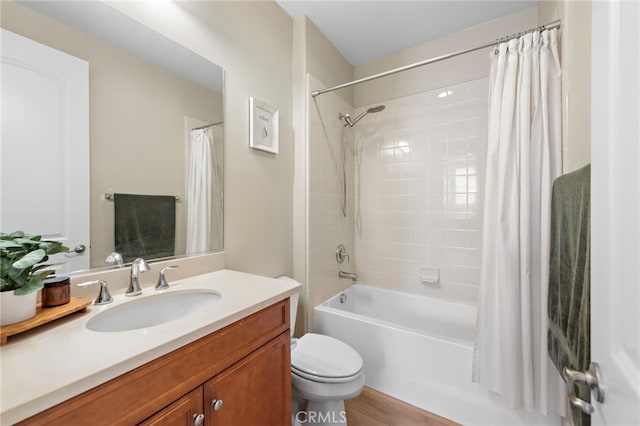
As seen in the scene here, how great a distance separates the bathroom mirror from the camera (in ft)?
2.98

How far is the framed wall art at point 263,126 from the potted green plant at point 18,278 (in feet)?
3.57

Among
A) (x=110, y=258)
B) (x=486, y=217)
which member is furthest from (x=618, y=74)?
(x=110, y=258)

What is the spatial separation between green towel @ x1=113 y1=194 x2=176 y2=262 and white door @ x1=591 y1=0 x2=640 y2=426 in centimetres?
138

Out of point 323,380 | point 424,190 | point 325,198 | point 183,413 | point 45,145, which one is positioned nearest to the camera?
point 183,413

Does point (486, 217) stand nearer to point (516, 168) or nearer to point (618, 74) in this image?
point (516, 168)

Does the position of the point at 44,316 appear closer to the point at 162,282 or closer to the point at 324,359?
the point at 162,282

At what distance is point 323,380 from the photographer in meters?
1.27

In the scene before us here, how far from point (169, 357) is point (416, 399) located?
5.18 ft

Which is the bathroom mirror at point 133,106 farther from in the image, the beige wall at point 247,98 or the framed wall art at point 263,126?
the framed wall art at point 263,126

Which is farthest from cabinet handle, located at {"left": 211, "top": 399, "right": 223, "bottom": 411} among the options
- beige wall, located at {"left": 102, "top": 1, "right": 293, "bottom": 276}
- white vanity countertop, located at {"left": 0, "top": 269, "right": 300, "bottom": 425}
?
beige wall, located at {"left": 102, "top": 1, "right": 293, "bottom": 276}

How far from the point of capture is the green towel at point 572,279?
635 millimetres

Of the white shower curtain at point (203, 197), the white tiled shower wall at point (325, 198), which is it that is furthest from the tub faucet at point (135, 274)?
the white tiled shower wall at point (325, 198)

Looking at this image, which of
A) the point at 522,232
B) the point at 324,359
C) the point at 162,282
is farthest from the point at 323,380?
the point at 522,232

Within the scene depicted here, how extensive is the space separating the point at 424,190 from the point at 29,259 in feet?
7.59
